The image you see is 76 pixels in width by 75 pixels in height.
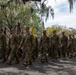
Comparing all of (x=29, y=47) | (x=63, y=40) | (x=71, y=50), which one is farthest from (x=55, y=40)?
(x=71, y=50)

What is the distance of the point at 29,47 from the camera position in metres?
15.4

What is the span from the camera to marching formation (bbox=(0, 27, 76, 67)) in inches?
607

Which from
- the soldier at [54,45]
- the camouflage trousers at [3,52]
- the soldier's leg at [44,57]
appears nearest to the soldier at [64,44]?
the soldier at [54,45]

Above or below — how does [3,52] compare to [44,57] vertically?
above

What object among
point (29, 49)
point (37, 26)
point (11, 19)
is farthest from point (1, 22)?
point (29, 49)

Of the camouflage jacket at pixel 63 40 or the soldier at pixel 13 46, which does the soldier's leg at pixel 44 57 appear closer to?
the soldier at pixel 13 46

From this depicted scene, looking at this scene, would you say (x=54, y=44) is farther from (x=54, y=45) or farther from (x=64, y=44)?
(x=64, y=44)

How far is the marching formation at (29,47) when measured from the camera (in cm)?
1541

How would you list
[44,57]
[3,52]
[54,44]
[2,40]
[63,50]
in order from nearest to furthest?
[44,57] → [2,40] → [3,52] → [54,44] → [63,50]

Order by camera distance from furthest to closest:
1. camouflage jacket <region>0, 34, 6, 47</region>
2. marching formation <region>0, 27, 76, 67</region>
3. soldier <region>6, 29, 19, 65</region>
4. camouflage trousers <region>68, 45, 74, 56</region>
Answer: camouflage trousers <region>68, 45, 74, 56</region>, camouflage jacket <region>0, 34, 6, 47</region>, soldier <region>6, 29, 19, 65</region>, marching formation <region>0, 27, 76, 67</region>

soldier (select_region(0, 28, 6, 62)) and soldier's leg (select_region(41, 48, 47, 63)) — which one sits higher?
soldier (select_region(0, 28, 6, 62))

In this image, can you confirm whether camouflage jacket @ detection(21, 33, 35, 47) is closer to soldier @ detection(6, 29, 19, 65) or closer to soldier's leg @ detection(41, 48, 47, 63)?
soldier @ detection(6, 29, 19, 65)

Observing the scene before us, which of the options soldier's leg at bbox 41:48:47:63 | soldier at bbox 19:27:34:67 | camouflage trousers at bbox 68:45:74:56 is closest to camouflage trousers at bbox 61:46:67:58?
camouflage trousers at bbox 68:45:74:56

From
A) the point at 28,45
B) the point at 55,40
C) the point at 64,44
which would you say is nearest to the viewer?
the point at 28,45
